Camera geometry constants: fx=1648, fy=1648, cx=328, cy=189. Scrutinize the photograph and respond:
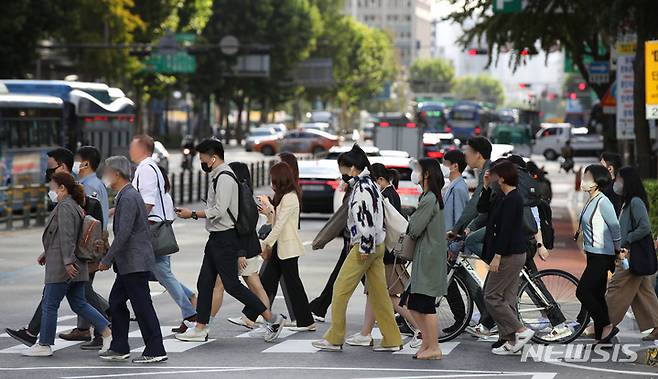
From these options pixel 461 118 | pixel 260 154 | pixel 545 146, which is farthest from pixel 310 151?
pixel 461 118

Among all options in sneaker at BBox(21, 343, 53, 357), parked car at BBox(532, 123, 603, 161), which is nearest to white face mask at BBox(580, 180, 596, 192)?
sneaker at BBox(21, 343, 53, 357)

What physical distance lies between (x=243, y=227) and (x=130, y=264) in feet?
5.24

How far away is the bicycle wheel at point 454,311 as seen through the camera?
14.2 metres

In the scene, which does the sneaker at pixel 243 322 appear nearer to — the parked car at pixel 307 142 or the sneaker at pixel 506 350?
the sneaker at pixel 506 350

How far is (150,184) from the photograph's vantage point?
14375mm

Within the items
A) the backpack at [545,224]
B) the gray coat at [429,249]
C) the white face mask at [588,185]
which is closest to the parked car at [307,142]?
the backpack at [545,224]

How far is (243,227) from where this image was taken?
552 inches

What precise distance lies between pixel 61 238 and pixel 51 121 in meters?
24.4

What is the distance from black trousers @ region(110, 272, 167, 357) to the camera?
41.5 ft

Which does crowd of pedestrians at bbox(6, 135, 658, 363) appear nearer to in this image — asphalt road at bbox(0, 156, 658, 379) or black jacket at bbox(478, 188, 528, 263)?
black jacket at bbox(478, 188, 528, 263)

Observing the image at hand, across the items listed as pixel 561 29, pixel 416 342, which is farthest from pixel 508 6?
pixel 416 342

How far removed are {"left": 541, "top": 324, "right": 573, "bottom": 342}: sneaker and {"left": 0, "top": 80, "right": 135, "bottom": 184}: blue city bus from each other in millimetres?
21335

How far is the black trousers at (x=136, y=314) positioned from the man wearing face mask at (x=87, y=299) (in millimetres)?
780

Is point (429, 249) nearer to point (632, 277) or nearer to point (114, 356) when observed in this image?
point (632, 277)
